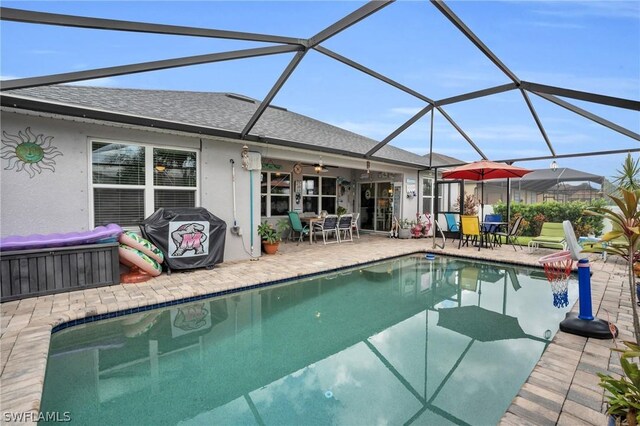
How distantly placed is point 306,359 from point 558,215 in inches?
496

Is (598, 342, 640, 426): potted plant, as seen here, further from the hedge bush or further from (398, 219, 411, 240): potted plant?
the hedge bush

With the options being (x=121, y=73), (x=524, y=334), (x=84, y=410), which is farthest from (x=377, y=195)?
(x=84, y=410)

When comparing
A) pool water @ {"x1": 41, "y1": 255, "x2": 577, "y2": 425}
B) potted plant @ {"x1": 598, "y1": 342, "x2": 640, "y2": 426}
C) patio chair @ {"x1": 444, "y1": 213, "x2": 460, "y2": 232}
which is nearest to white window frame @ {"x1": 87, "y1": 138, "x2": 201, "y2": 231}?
pool water @ {"x1": 41, "y1": 255, "x2": 577, "y2": 425}

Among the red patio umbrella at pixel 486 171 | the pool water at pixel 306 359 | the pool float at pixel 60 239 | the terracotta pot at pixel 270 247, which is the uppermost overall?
the red patio umbrella at pixel 486 171

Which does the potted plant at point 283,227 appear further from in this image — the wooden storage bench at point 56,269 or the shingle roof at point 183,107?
the wooden storage bench at point 56,269

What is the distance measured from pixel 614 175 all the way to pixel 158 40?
35.4 ft

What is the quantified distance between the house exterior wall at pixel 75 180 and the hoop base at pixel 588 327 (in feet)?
20.2

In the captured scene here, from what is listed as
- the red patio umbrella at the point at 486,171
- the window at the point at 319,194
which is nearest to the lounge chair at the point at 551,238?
the red patio umbrella at the point at 486,171

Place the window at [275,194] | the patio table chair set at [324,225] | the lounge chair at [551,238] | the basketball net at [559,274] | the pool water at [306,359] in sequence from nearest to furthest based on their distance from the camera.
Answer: the pool water at [306,359], the basketball net at [559,274], the lounge chair at [551,238], the patio table chair set at [324,225], the window at [275,194]

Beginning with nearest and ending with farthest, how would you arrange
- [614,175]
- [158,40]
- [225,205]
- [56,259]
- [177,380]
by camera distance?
[177,380]
[158,40]
[56,259]
[225,205]
[614,175]

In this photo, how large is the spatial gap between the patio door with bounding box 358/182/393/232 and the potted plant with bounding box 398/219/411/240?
0.80m

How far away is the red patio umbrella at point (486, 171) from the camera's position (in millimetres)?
8383

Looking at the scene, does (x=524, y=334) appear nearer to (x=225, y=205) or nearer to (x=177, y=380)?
(x=177, y=380)

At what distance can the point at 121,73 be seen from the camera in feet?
13.6
